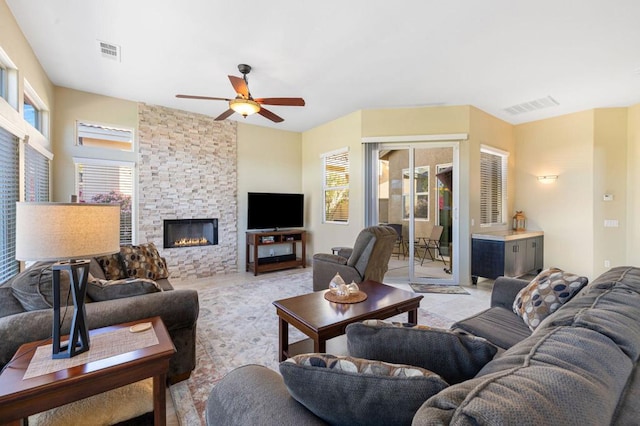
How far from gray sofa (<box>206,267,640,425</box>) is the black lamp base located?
855mm

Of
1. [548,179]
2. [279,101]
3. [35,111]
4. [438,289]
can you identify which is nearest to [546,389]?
[279,101]

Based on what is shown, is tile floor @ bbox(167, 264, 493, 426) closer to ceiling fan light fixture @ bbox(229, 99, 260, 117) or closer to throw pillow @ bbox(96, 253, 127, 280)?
throw pillow @ bbox(96, 253, 127, 280)

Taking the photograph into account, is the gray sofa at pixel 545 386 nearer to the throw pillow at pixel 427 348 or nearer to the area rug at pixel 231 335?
the throw pillow at pixel 427 348

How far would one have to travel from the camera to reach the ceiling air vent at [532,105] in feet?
13.8

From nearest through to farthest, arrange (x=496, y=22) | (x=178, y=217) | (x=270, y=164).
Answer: (x=496, y=22) → (x=178, y=217) → (x=270, y=164)

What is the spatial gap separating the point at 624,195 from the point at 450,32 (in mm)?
4262

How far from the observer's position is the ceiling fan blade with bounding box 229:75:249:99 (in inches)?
112

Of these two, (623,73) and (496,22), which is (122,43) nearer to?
(496,22)

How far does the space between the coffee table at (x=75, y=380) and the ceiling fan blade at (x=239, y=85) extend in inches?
96.2

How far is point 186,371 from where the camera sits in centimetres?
202

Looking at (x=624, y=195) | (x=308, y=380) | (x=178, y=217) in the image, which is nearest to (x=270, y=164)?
(x=178, y=217)

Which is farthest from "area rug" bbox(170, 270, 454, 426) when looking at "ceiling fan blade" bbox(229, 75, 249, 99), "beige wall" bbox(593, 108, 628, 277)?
"beige wall" bbox(593, 108, 628, 277)

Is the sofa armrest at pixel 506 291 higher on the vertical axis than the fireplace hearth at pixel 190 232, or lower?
lower

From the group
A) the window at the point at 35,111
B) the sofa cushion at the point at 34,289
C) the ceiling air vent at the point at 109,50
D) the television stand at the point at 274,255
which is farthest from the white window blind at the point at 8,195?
the television stand at the point at 274,255
